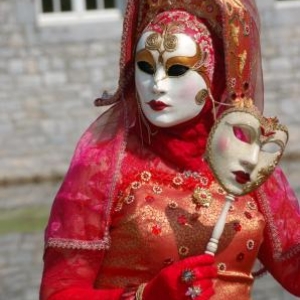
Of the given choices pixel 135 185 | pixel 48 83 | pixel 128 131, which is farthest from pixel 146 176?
pixel 48 83

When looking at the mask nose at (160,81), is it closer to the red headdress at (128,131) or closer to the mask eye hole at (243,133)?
the red headdress at (128,131)

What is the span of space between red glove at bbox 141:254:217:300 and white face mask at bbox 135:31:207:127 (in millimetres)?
418

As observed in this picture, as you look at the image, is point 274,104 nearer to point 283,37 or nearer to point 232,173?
point 283,37

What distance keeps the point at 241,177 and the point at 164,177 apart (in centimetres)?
26

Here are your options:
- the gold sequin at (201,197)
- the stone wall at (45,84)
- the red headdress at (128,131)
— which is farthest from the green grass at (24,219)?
the gold sequin at (201,197)

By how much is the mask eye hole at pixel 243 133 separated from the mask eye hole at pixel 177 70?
0.77 ft

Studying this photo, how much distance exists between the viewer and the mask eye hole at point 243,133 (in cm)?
334

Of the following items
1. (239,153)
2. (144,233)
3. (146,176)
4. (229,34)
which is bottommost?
(144,233)

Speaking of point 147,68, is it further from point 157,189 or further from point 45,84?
point 45,84

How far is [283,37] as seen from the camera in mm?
10688

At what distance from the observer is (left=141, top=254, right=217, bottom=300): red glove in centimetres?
323

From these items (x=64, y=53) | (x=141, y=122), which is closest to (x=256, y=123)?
(x=141, y=122)

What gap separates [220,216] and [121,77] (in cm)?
52

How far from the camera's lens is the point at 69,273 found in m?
3.40
